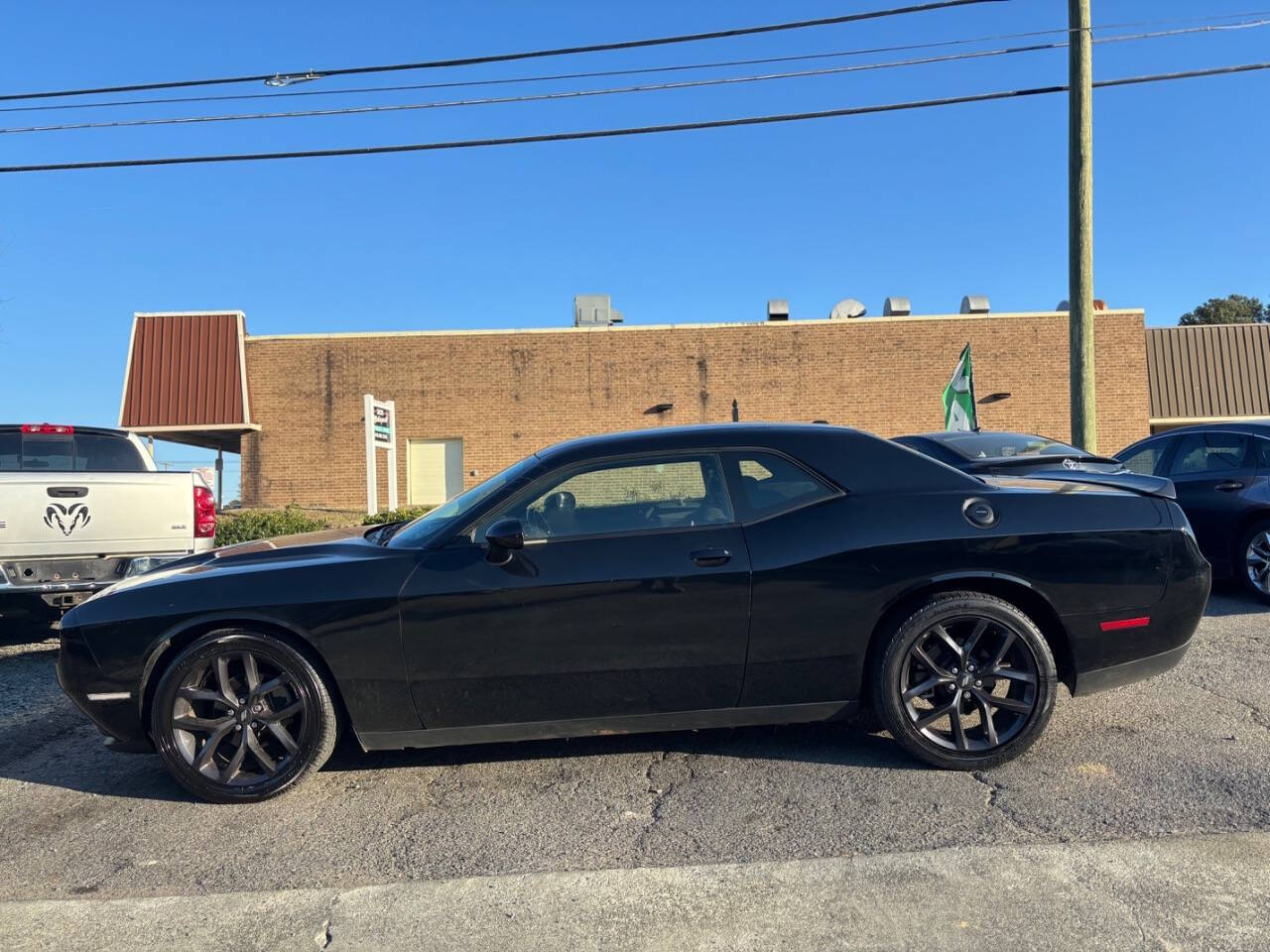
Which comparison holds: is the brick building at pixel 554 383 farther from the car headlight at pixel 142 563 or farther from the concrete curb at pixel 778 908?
the concrete curb at pixel 778 908

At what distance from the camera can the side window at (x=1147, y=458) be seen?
840 cm

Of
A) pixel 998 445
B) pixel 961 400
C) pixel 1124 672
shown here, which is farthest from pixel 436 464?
pixel 1124 672

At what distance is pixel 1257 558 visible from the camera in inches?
287

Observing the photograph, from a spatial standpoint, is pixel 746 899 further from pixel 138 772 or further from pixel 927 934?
pixel 138 772

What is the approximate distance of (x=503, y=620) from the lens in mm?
3764

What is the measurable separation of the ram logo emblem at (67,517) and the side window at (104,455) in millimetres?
668

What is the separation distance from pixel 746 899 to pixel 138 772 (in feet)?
10.1

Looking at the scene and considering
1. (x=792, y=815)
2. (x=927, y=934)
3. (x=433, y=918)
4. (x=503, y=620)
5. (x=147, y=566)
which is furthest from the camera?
(x=147, y=566)

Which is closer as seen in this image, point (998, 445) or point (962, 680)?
point (962, 680)

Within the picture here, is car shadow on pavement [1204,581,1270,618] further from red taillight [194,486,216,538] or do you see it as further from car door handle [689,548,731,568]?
red taillight [194,486,216,538]

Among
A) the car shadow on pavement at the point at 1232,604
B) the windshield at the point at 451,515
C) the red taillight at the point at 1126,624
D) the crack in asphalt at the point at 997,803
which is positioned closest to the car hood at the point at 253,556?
the windshield at the point at 451,515

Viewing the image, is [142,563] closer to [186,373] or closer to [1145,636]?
[1145,636]

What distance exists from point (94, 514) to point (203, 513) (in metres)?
0.70

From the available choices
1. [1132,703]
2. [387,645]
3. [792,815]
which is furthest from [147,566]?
[1132,703]
